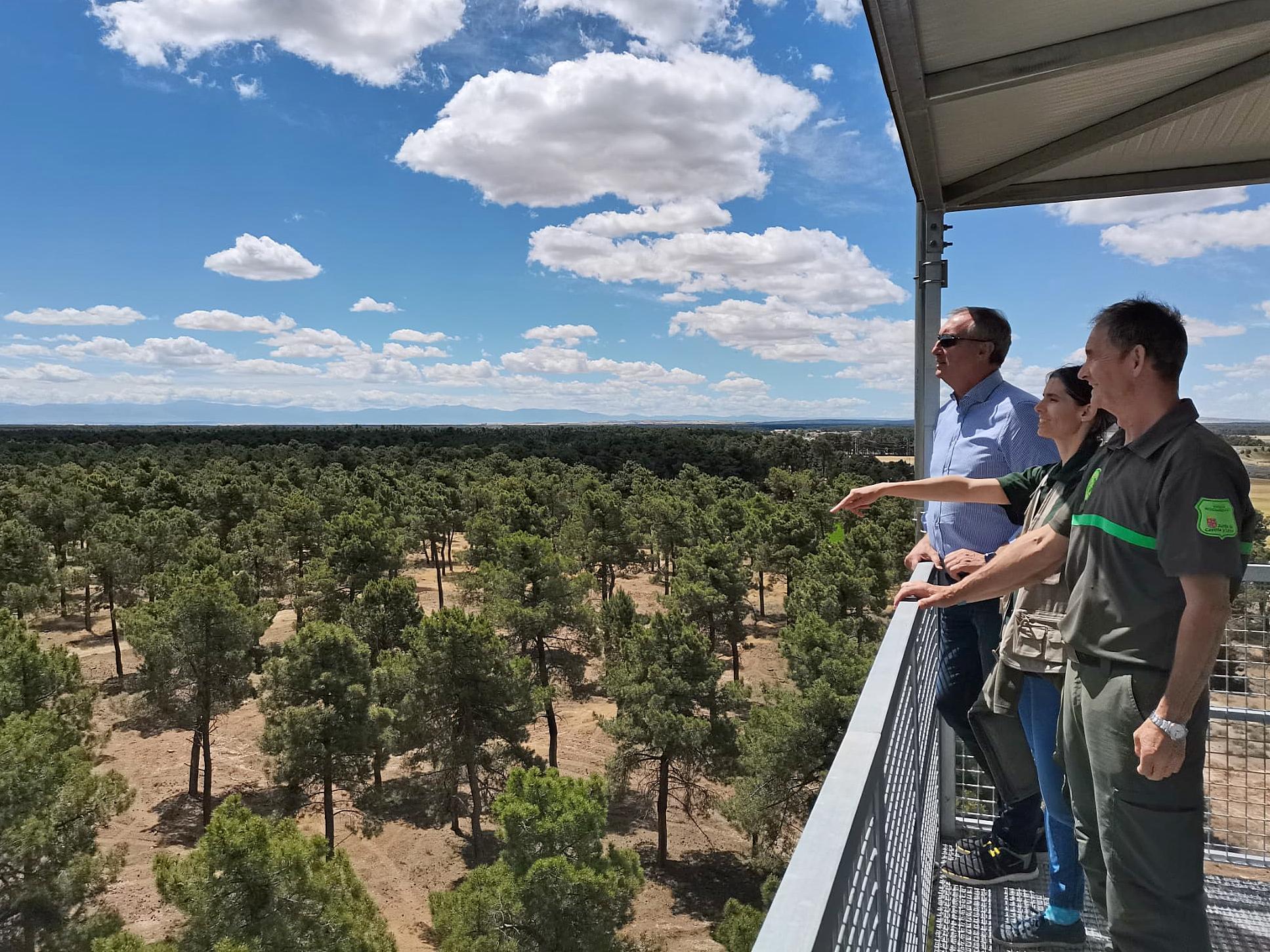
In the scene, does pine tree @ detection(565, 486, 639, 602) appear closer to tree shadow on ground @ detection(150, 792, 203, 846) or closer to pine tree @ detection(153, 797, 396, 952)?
tree shadow on ground @ detection(150, 792, 203, 846)

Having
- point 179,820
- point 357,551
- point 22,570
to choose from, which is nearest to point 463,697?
point 179,820

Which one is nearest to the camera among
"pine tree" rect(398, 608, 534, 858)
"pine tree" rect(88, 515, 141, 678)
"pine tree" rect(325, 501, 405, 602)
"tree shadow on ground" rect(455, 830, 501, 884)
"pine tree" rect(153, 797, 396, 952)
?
"pine tree" rect(153, 797, 396, 952)

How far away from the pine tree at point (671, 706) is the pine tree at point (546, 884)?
15.7 feet

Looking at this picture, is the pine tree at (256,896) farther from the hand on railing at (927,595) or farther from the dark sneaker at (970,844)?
the hand on railing at (927,595)

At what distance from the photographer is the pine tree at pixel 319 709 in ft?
49.8

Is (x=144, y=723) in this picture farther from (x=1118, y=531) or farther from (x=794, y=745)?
(x=1118, y=531)

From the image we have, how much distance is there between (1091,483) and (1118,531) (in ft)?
0.77

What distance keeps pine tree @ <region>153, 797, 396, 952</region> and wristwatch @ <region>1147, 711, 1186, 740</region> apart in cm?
986

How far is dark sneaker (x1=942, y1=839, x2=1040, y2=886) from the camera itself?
3145 millimetres

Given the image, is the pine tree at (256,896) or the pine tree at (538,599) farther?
the pine tree at (538,599)

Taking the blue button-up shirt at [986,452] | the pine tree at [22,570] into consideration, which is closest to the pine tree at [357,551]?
the pine tree at [22,570]

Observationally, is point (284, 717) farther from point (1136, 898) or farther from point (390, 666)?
point (1136, 898)

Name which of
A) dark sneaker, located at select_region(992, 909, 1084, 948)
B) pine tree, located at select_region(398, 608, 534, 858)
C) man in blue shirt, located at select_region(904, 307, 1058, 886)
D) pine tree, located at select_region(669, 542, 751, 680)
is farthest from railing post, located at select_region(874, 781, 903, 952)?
pine tree, located at select_region(669, 542, 751, 680)

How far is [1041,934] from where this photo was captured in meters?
2.78
